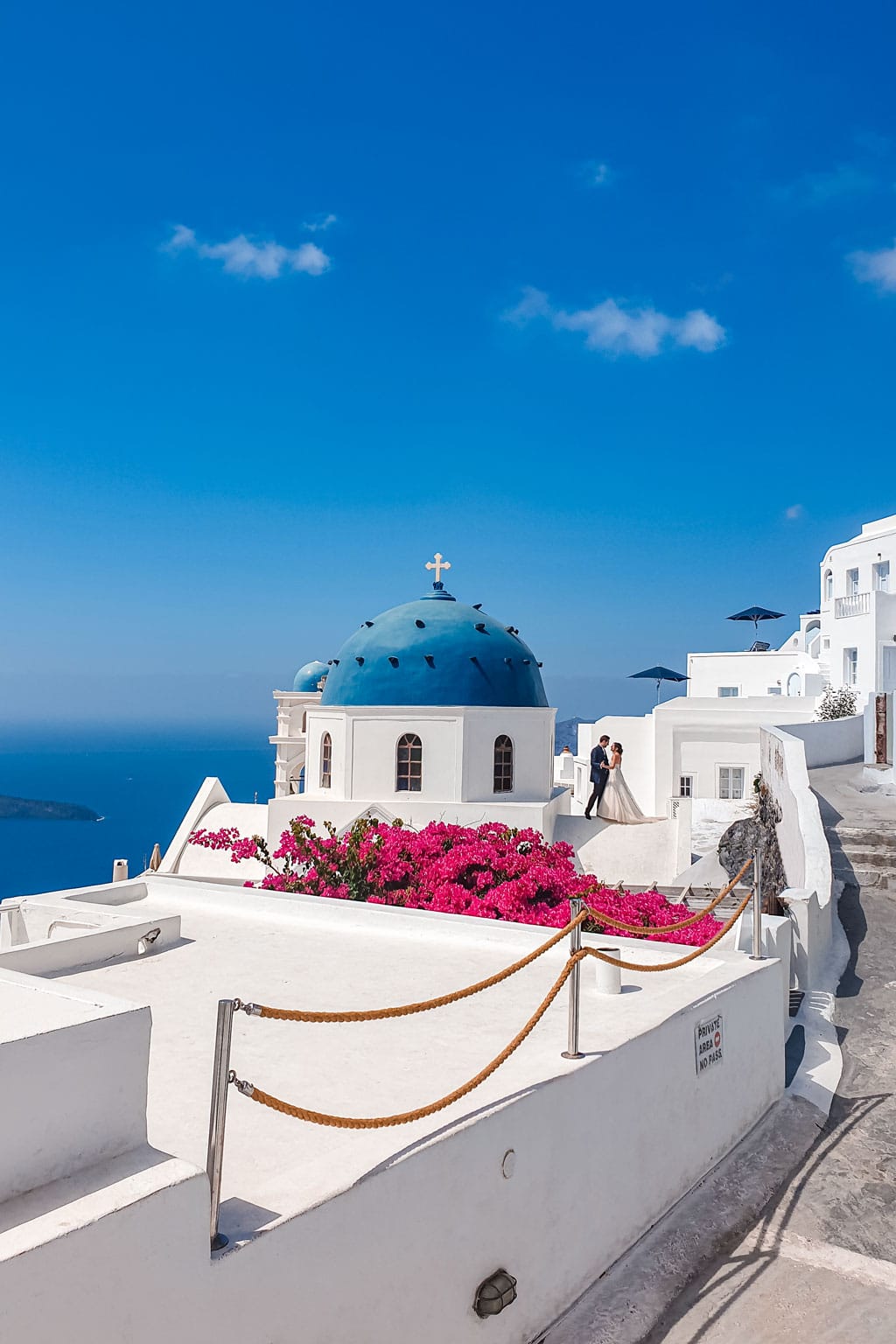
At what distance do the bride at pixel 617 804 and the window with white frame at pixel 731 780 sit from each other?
5620 millimetres

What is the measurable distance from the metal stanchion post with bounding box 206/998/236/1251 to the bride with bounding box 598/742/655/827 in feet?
62.4

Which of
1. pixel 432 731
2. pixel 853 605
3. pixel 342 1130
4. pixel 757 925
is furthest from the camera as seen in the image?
pixel 853 605

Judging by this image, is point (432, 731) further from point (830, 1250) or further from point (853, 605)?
point (853, 605)

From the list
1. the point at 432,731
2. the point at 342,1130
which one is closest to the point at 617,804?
the point at 432,731

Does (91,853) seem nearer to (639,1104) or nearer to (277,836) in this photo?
(277,836)

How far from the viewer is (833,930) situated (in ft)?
29.6

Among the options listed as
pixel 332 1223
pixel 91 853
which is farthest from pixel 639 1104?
pixel 91 853

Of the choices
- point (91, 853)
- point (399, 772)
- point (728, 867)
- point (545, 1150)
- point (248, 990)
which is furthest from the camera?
point (91, 853)

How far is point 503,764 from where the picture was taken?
68.3 feet

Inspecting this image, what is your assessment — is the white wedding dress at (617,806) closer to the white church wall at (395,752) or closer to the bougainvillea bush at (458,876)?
the white church wall at (395,752)

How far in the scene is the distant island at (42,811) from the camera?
392 feet

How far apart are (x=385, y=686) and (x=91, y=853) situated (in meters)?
79.7

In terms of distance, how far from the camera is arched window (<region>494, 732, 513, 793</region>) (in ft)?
67.9

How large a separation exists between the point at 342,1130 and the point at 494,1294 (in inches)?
28.7
